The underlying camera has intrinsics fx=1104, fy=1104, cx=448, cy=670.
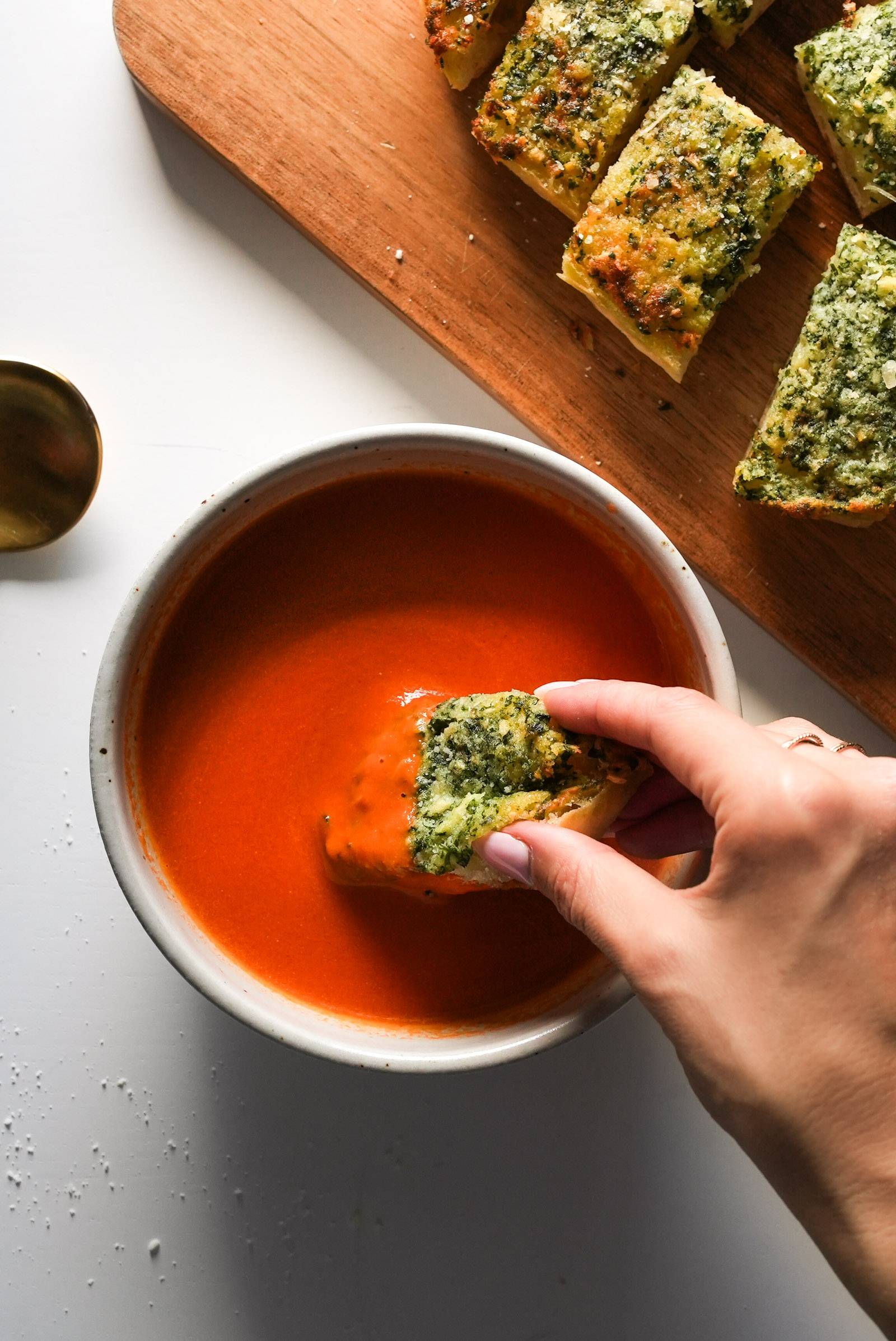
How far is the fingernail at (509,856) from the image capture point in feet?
5.41

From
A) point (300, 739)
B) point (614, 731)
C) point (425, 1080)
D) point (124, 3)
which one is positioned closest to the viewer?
point (614, 731)

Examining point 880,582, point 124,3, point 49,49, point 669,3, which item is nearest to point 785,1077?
point 880,582

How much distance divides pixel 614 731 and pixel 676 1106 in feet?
3.31

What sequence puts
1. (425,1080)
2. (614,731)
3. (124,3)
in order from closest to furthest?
(614,731), (124,3), (425,1080)

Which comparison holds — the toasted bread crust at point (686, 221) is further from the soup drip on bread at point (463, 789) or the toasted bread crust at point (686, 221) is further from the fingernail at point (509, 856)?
the fingernail at point (509, 856)

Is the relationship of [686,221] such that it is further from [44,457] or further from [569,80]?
[44,457]

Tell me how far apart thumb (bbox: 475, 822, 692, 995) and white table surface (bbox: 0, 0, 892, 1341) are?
0.78m

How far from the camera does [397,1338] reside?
2268mm

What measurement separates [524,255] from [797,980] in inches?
56.6

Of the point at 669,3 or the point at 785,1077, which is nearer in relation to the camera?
the point at 785,1077

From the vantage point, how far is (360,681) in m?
1.97

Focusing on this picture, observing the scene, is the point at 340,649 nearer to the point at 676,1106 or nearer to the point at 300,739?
the point at 300,739

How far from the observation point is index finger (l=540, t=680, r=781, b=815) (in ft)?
4.77

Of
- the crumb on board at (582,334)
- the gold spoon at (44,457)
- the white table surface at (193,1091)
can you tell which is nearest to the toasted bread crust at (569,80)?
the crumb on board at (582,334)
